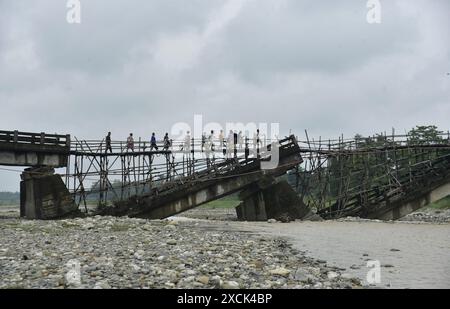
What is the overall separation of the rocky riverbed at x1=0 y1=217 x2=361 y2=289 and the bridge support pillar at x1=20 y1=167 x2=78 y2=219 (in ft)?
32.6

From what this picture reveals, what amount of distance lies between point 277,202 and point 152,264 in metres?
20.4

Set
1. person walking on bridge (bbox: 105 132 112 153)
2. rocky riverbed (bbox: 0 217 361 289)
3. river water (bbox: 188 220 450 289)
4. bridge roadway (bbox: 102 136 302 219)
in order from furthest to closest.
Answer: person walking on bridge (bbox: 105 132 112 153), bridge roadway (bbox: 102 136 302 219), river water (bbox: 188 220 450 289), rocky riverbed (bbox: 0 217 361 289)

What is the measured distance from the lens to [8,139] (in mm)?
27609

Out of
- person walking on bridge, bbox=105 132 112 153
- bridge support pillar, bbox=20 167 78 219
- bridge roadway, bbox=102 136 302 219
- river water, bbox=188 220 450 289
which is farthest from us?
person walking on bridge, bbox=105 132 112 153

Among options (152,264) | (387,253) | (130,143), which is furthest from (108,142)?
(152,264)

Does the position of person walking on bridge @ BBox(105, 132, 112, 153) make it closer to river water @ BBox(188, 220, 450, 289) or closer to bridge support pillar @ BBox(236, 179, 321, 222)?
bridge support pillar @ BBox(236, 179, 321, 222)

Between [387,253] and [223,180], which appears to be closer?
[387,253]

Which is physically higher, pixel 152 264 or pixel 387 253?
pixel 152 264

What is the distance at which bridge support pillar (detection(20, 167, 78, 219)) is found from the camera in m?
26.9

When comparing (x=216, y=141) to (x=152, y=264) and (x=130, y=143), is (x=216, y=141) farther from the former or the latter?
(x=152, y=264)

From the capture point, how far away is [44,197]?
2712 cm

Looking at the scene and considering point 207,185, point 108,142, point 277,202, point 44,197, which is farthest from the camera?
point 108,142

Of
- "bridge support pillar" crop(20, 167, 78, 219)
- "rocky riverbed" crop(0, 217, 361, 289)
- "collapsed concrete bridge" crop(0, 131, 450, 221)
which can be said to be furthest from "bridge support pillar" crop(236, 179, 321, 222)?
"rocky riverbed" crop(0, 217, 361, 289)
